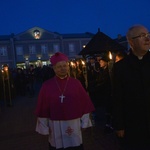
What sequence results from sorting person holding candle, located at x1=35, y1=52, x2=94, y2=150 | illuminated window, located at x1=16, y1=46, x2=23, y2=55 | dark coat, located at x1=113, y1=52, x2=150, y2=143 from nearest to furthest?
dark coat, located at x1=113, y1=52, x2=150, y2=143, person holding candle, located at x1=35, y1=52, x2=94, y2=150, illuminated window, located at x1=16, y1=46, x2=23, y2=55

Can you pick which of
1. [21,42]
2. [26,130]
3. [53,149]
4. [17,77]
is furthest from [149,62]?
[21,42]

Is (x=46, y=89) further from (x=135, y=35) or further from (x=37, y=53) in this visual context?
(x=37, y=53)

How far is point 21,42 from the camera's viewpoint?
159ft

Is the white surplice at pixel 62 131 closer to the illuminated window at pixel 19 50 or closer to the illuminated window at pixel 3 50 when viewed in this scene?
the illuminated window at pixel 3 50

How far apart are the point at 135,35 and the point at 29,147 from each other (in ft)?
12.3

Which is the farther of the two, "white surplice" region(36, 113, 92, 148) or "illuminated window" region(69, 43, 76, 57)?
"illuminated window" region(69, 43, 76, 57)

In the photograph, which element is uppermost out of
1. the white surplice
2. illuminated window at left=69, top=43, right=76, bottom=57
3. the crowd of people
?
illuminated window at left=69, top=43, right=76, bottom=57

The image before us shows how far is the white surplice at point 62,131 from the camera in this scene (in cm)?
355

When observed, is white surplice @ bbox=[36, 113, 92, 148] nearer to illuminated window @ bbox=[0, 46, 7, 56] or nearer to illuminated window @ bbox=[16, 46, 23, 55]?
illuminated window @ bbox=[0, 46, 7, 56]

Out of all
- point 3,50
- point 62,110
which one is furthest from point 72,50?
point 62,110

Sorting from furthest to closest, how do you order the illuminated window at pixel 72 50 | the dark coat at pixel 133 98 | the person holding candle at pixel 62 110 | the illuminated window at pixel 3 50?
the illuminated window at pixel 72 50
the illuminated window at pixel 3 50
the person holding candle at pixel 62 110
the dark coat at pixel 133 98

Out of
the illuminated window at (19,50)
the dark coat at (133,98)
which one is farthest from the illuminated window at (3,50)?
the dark coat at (133,98)

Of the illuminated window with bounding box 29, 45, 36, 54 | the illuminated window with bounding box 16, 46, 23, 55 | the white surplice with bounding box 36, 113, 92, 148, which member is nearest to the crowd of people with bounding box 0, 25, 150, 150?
the white surplice with bounding box 36, 113, 92, 148

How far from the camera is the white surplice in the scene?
11.7 feet
